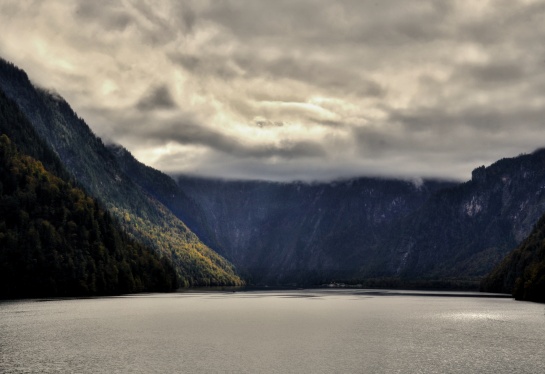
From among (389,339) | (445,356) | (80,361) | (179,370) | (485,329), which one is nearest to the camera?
(179,370)

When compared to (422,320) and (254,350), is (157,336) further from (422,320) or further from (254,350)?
(422,320)

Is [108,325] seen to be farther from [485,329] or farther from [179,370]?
[485,329]

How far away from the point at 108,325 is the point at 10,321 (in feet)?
61.9

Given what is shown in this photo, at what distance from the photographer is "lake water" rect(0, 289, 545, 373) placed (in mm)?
69812

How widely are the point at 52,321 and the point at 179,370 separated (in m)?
60.5

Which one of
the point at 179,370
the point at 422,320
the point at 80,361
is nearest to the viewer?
the point at 179,370

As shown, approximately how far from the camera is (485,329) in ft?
367

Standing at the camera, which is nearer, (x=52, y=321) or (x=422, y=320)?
(x=52, y=321)

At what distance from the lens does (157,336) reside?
98.7m

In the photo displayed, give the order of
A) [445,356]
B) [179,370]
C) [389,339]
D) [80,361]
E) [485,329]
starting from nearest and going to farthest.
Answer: [179,370] < [80,361] < [445,356] < [389,339] < [485,329]

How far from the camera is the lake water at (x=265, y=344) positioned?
69.8m

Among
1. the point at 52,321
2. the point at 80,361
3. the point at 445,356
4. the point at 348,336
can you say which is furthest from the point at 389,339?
the point at 52,321

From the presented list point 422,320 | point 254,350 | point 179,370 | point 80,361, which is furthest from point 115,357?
point 422,320

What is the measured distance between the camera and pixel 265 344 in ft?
291
